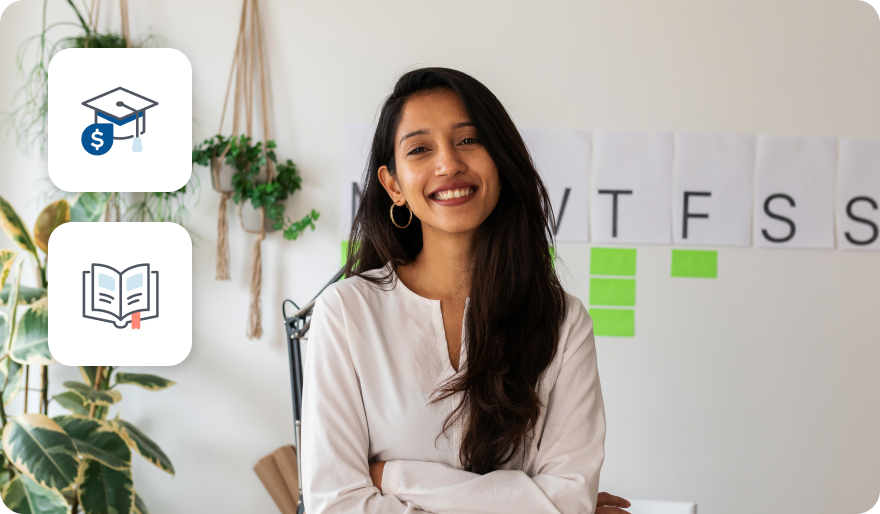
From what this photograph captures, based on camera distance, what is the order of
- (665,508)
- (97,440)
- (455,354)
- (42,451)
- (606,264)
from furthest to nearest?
(606,264)
(97,440)
(42,451)
(665,508)
(455,354)

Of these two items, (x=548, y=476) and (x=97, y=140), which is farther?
(x=97, y=140)

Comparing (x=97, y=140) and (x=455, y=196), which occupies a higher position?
(x=97, y=140)

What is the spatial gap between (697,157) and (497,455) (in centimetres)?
167

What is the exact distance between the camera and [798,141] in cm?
230

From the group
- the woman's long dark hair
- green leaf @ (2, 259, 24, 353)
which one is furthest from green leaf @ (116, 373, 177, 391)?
the woman's long dark hair

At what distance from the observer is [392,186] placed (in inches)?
45.8

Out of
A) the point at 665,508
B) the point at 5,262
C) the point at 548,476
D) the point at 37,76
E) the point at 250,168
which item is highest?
the point at 37,76

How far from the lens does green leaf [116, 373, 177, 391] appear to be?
2.07 m

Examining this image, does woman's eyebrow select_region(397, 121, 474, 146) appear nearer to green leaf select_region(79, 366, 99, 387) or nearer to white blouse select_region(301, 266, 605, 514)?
white blouse select_region(301, 266, 605, 514)

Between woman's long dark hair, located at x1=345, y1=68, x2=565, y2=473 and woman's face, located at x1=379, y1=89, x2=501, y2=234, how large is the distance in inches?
0.9

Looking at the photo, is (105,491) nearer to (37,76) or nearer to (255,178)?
(255,178)

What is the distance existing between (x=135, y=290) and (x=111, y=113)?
0.63m

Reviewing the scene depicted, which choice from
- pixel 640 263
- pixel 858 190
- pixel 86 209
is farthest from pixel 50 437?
pixel 858 190

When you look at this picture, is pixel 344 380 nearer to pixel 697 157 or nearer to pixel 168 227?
pixel 168 227
